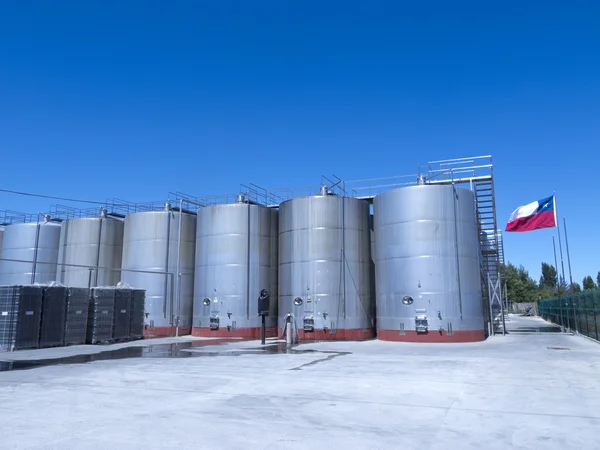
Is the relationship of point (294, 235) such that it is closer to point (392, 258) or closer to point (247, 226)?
point (247, 226)

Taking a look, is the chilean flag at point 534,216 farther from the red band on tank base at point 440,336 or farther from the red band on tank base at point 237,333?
the red band on tank base at point 237,333

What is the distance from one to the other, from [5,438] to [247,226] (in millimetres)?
26535

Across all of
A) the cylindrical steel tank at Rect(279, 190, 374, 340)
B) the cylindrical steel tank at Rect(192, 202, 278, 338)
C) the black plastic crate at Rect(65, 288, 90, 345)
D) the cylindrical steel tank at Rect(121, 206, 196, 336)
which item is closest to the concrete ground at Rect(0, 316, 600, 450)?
the black plastic crate at Rect(65, 288, 90, 345)

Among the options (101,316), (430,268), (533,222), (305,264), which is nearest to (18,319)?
(101,316)

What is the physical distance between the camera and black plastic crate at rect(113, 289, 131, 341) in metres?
28.7

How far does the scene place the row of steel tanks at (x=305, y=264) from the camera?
1089 inches

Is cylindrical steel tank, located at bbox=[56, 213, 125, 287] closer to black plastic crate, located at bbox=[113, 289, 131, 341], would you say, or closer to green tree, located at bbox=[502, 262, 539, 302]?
black plastic crate, located at bbox=[113, 289, 131, 341]

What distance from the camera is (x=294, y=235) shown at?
32.0 meters

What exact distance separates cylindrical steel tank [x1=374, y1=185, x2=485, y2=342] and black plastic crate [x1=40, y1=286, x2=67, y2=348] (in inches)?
705

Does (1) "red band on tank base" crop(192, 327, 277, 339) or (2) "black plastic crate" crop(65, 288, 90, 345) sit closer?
(2) "black plastic crate" crop(65, 288, 90, 345)

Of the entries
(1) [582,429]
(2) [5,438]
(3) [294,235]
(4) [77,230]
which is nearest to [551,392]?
(1) [582,429]

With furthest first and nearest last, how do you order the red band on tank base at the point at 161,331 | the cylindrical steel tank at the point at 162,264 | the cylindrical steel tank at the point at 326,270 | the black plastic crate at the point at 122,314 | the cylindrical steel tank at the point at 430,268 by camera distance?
the cylindrical steel tank at the point at 162,264, the red band on tank base at the point at 161,331, the cylindrical steel tank at the point at 326,270, the black plastic crate at the point at 122,314, the cylindrical steel tank at the point at 430,268

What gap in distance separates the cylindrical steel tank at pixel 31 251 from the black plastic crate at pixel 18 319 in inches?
816

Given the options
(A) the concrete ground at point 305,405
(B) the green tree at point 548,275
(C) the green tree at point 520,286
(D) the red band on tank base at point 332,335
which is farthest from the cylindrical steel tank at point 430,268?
(B) the green tree at point 548,275
